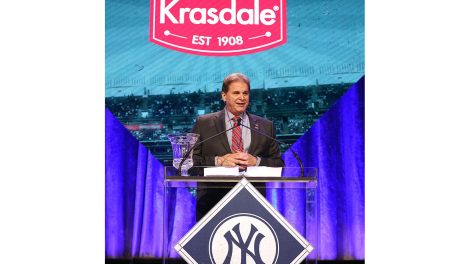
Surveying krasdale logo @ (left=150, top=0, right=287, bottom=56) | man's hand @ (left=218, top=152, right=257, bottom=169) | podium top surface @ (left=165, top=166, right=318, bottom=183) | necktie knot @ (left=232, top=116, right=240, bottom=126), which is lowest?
podium top surface @ (left=165, top=166, right=318, bottom=183)

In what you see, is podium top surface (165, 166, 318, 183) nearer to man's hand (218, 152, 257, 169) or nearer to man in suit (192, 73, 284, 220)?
man's hand (218, 152, 257, 169)

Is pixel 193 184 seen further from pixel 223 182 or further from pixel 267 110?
pixel 267 110

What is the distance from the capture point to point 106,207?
395 cm

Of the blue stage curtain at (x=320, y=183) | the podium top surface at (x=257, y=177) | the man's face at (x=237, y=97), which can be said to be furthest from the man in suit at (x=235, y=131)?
the podium top surface at (x=257, y=177)

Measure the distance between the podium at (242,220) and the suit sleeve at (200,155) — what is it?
0.96 meters

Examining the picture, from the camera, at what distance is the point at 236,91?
12.9ft

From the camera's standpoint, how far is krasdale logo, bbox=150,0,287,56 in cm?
396

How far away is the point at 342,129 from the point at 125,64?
4.44 ft

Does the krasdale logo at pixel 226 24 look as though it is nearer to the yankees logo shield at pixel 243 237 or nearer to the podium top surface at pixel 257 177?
the podium top surface at pixel 257 177

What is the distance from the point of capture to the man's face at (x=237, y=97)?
3.93 metres

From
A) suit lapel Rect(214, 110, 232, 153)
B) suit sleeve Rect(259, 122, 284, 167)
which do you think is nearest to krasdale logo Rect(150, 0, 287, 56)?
suit lapel Rect(214, 110, 232, 153)

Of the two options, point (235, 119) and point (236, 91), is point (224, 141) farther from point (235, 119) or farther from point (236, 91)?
point (236, 91)

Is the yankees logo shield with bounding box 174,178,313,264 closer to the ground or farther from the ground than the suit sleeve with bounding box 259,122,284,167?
closer to the ground
